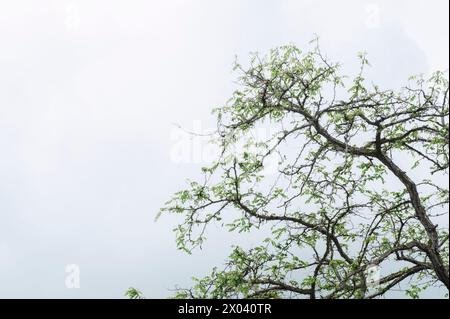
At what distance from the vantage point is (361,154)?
33.0 feet

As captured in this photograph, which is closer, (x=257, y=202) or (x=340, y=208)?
(x=340, y=208)

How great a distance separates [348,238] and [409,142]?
2.03m

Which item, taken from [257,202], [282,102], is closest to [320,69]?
[282,102]

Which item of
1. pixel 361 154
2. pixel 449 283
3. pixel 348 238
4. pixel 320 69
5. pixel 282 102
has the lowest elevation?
pixel 449 283

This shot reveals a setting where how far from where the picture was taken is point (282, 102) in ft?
32.0
